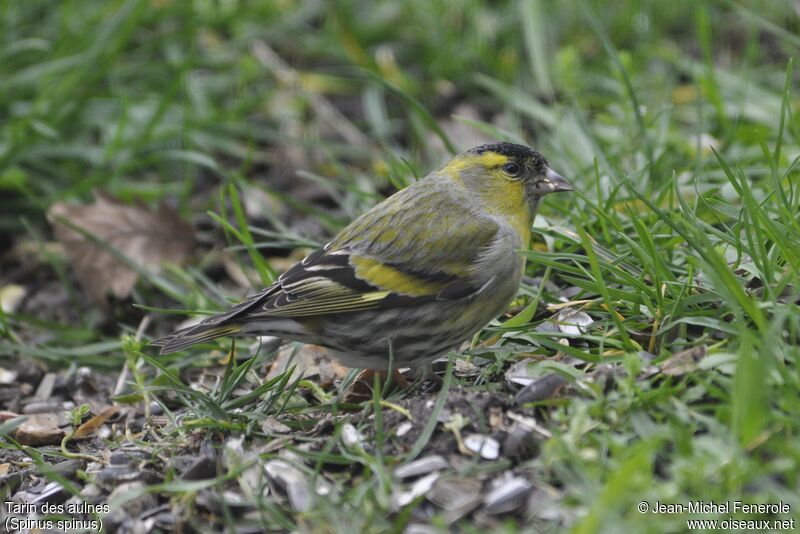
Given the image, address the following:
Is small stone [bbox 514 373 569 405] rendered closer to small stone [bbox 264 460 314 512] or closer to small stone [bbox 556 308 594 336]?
small stone [bbox 556 308 594 336]

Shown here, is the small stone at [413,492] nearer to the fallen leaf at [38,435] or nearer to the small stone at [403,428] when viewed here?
the small stone at [403,428]

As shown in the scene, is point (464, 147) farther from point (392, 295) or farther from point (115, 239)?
point (392, 295)

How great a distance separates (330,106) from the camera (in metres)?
6.29

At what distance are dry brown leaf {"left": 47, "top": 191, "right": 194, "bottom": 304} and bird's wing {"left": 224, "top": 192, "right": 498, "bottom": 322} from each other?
160cm

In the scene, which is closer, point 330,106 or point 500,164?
point 500,164

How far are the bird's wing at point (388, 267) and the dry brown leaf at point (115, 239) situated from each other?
1.60m

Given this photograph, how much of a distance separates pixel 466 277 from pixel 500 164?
59 centimetres

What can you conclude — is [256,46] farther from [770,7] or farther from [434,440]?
[434,440]

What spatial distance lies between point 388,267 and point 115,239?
2.05 meters

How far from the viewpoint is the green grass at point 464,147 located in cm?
260

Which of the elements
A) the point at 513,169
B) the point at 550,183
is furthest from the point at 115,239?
the point at 550,183

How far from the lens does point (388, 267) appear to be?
335cm

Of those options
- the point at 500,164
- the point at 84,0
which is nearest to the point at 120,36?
the point at 84,0

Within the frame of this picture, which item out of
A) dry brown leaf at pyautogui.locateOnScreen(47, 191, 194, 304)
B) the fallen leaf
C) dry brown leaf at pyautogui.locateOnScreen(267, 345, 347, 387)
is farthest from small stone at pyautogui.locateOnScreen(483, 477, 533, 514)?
dry brown leaf at pyautogui.locateOnScreen(47, 191, 194, 304)
